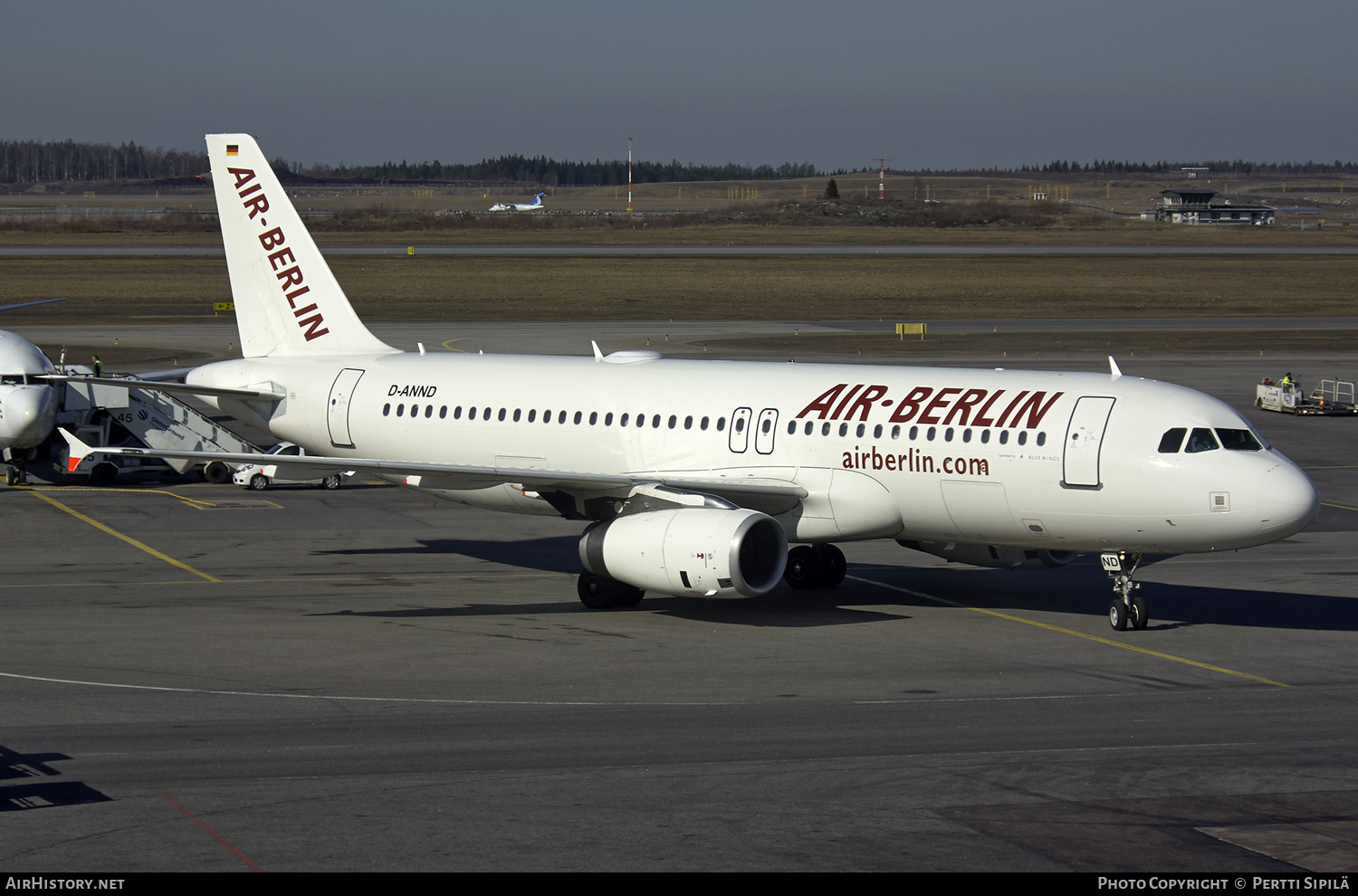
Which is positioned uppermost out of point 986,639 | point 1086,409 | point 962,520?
point 1086,409

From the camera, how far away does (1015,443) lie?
28.4 metres

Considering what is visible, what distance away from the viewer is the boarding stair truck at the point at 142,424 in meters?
47.7

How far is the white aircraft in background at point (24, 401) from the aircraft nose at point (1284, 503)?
32763 mm

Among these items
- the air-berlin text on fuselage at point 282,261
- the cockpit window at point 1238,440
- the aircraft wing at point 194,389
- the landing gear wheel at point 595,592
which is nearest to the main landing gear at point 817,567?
the landing gear wheel at point 595,592

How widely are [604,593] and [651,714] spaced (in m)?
8.18

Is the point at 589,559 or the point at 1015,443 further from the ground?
the point at 1015,443

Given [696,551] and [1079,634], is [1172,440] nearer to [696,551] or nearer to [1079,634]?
[1079,634]

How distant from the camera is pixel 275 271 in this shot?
37.7 metres

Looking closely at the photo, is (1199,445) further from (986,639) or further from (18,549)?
(18,549)

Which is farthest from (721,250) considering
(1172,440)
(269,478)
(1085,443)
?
(1172,440)

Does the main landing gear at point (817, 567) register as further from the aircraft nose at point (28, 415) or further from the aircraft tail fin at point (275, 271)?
the aircraft nose at point (28, 415)

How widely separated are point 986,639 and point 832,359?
5030 cm

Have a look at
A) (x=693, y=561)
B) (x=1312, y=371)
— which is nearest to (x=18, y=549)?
(x=693, y=561)

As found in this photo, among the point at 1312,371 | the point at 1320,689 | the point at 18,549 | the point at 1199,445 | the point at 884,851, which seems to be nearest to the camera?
the point at 884,851
